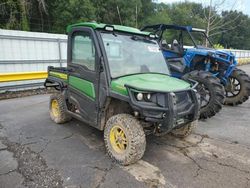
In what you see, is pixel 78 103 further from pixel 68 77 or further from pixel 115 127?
pixel 115 127

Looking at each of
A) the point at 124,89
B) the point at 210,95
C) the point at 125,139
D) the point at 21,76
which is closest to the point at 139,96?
the point at 124,89

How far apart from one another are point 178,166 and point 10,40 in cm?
704

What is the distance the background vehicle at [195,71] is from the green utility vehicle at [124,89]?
133cm

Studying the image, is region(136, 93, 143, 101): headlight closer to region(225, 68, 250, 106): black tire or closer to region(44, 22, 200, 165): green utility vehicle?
region(44, 22, 200, 165): green utility vehicle

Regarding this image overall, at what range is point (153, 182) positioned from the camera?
9.02 ft

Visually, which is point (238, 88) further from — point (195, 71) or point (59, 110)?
point (59, 110)

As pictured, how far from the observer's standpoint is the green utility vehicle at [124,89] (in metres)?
2.90

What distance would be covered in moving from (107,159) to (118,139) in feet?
1.20

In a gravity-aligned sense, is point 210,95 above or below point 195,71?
below

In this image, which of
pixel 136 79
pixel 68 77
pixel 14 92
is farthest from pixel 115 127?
pixel 14 92

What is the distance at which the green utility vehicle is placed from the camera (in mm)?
2898

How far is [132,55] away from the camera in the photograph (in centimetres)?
359

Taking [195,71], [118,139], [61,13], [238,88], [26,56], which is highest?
[61,13]

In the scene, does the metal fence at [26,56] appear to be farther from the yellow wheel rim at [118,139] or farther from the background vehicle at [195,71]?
the yellow wheel rim at [118,139]
